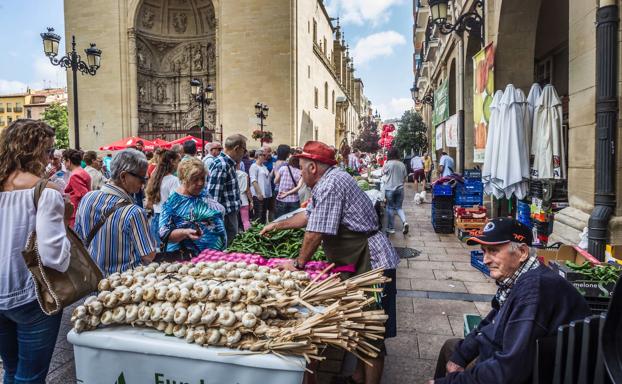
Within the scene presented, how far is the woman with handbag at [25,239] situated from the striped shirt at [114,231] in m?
0.57

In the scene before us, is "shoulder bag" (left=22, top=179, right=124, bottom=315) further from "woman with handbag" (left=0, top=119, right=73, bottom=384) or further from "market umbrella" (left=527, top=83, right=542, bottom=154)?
"market umbrella" (left=527, top=83, right=542, bottom=154)

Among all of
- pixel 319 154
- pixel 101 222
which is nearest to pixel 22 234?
pixel 101 222

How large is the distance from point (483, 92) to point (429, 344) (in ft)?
24.2

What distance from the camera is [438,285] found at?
611 cm

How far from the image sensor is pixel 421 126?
2945 centimetres

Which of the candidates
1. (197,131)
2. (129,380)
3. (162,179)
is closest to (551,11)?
(162,179)

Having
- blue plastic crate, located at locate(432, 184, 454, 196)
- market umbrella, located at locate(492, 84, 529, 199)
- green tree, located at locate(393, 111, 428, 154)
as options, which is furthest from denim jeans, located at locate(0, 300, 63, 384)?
green tree, located at locate(393, 111, 428, 154)

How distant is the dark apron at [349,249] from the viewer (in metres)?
3.29

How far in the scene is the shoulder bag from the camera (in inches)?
97.8

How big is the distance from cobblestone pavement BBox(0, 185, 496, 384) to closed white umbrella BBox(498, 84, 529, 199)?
5.16ft

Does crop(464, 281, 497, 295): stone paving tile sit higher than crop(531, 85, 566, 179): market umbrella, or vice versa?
crop(531, 85, 566, 179): market umbrella

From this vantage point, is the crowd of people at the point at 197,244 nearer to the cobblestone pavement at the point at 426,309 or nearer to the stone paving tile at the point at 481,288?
the cobblestone pavement at the point at 426,309

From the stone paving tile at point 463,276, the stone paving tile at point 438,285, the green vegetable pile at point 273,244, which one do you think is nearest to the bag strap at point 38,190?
the green vegetable pile at point 273,244

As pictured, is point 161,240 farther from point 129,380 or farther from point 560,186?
point 560,186
